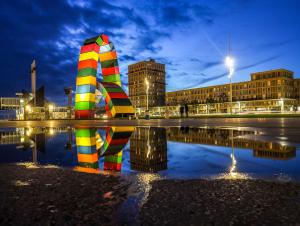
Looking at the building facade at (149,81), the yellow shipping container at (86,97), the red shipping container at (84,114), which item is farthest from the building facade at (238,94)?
the yellow shipping container at (86,97)

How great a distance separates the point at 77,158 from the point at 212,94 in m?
144

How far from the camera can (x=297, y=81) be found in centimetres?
13350

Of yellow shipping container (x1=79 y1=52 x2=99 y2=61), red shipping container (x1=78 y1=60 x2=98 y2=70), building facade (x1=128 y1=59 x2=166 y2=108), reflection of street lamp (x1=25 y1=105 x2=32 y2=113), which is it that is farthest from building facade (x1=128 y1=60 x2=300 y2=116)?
yellow shipping container (x1=79 y1=52 x2=99 y2=61)

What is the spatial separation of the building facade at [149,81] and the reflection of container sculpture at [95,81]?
130 meters

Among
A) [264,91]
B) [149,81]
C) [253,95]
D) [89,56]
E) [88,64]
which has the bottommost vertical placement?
[88,64]

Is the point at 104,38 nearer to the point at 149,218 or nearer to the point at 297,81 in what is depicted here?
the point at 149,218

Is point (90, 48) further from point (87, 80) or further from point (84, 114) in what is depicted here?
point (84, 114)

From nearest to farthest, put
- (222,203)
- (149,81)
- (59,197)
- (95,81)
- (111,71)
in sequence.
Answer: (222,203)
(59,197)
(95,81)
(111,71)
(149,81)

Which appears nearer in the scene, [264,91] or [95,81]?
[95,81]

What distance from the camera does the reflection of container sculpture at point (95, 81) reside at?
34.7m

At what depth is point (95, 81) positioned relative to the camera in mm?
35188

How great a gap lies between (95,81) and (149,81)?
5405 inches

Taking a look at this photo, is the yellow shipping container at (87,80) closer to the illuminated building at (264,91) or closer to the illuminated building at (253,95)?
the illuminated building at (253,95)

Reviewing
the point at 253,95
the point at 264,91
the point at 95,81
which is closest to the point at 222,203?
the point at 95,81
